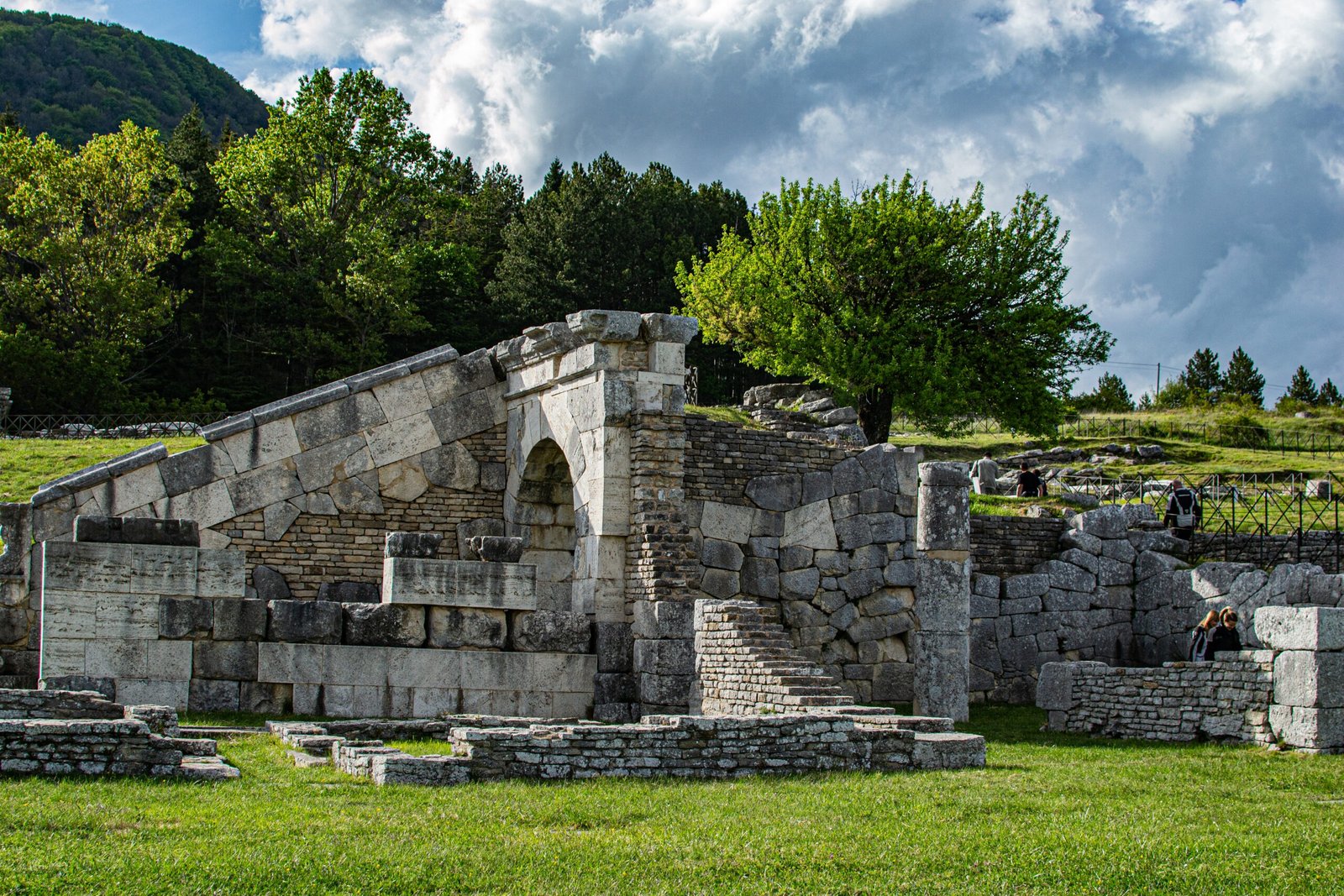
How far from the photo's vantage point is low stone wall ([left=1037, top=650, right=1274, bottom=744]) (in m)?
14.7

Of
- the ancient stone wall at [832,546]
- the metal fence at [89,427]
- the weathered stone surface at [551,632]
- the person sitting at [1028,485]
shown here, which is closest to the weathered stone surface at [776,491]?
the ancient stone wall at [832,546]

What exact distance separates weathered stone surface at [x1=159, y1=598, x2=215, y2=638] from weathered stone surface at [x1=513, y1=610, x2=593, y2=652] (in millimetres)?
3461

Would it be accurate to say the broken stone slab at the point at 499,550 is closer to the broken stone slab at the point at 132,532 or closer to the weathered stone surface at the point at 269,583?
the broken stone slab at the point at 132,532

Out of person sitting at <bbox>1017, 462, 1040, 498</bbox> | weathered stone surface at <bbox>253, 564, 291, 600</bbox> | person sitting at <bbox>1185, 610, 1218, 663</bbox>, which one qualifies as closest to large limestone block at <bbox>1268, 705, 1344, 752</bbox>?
person sitting at <bbox>1185, 610, 1218, 663</bbox>

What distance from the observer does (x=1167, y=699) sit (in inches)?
606

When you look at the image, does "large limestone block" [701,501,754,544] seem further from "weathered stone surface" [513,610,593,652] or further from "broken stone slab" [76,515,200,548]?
"broken stone slab" [76,515,200,548]

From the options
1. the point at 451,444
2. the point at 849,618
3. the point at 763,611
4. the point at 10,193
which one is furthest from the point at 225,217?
the point at 763,611

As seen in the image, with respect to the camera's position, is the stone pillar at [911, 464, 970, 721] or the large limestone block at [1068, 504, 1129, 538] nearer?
the stone pillar at [911, 464, 970, 721]

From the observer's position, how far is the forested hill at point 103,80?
99938mm

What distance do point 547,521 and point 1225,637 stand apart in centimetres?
898

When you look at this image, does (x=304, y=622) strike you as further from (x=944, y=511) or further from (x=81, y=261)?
(x=81, y=261)

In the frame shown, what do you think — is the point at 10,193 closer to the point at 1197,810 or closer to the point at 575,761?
the point at 575,761

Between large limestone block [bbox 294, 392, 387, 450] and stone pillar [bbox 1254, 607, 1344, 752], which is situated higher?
large limestone block [bbox 294, 392, 387, 450]

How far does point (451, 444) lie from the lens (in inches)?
799
